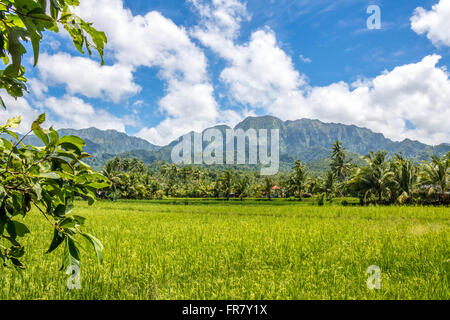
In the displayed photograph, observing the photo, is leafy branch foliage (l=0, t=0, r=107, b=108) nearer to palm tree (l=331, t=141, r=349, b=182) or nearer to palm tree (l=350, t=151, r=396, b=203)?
palm tree (l=350, t=151, r=396, b=203)

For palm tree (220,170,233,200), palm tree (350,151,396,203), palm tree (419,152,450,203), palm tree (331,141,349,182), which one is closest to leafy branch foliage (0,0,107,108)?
palm tree (350,151,396,203)

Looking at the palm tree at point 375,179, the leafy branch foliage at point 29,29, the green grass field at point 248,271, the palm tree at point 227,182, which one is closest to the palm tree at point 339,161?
the palm tree at point 227,182

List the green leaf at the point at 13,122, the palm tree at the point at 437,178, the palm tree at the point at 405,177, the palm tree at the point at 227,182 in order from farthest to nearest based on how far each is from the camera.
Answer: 1. the palm tree at the point at 227,182
2. the palm tree at the point at 405,177
3. the palm tree at the point at 437,178
4. the green leaf at the point at 13,122

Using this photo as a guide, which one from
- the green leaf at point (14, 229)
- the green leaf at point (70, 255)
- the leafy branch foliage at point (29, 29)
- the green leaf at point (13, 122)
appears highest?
the leafy branch foliage at point (29, 29)

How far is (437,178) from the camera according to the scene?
20031mm

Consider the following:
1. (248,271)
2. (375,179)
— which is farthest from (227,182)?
(248,271)

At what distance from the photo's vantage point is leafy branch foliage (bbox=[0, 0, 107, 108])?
0.67 metres

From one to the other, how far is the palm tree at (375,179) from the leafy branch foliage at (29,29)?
81.4 ft

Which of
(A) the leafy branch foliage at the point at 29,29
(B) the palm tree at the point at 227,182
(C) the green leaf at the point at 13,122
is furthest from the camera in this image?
(B) the palm tree at the point at 227,182

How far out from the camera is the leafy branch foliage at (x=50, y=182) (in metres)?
0.78

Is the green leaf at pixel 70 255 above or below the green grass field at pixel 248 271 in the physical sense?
above

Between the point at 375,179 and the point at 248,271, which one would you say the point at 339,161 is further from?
the point at 248,271

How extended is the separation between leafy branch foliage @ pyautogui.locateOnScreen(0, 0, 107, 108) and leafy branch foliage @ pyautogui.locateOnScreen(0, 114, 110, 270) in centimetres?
16

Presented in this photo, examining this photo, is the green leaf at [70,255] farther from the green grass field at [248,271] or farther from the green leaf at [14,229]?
the green grass field at [248,271]
